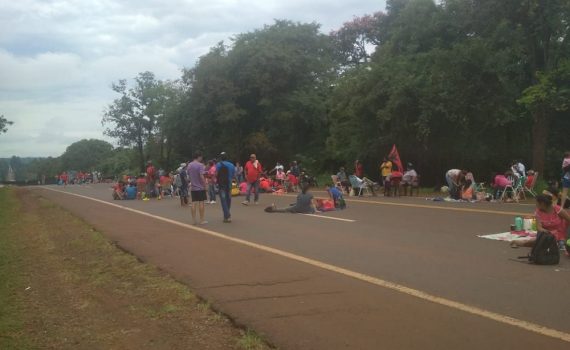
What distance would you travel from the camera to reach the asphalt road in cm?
542

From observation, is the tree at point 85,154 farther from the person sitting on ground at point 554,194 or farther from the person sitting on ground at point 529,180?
the person sitting on ground at point 554,194

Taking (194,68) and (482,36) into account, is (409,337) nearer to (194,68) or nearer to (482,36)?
(482,36)

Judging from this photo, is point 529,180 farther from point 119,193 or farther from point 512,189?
point 119,193

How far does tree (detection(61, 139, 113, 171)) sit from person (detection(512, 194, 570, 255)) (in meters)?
130

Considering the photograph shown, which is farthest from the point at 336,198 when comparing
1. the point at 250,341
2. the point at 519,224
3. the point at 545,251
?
the point at 250,341

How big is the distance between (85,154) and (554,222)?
139 m

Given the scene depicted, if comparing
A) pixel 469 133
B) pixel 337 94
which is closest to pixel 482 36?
pixel 469 133

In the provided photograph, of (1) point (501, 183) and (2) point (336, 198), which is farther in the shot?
(1) point (501, 183)

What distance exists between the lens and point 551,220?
32.4ft

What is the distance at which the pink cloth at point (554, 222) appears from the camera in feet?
32.2

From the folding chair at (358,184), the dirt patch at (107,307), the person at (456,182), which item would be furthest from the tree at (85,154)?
the dirt patch at (107,307)

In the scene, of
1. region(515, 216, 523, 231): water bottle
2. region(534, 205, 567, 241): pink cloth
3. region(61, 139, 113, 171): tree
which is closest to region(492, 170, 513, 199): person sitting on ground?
region(515, 216, 523, 231): water bottle

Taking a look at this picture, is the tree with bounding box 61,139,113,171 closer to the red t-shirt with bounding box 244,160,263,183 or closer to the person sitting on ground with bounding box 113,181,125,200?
the person sitting on ground with bounding box 113,181,125,200

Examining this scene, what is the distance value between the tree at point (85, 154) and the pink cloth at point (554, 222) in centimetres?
13021
